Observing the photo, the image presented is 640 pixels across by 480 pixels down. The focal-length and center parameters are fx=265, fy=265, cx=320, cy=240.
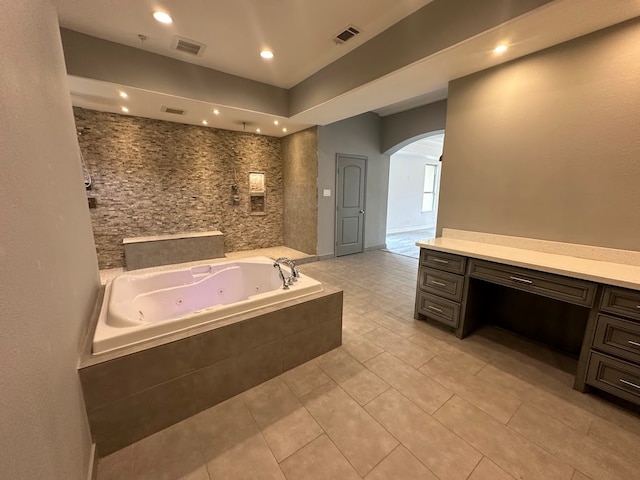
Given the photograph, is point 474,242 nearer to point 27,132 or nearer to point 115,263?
point 27,132

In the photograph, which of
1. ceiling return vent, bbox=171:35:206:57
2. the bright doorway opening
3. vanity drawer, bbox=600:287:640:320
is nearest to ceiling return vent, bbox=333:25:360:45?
ceiling return vent, bbox=171:35:206:57

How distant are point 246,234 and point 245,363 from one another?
412cm

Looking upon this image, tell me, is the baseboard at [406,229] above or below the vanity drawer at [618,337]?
below

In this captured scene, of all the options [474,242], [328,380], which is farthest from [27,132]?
[474,242]

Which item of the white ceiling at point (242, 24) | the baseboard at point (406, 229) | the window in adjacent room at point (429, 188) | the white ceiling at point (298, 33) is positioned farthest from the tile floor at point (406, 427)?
the window in adjacent room at point (429, 188)

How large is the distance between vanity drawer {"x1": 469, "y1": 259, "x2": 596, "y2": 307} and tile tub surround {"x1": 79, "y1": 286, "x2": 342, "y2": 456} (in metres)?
1.38

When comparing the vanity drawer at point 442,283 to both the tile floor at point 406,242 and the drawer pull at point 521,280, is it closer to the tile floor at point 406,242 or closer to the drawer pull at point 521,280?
the drawer pull at point 521,280

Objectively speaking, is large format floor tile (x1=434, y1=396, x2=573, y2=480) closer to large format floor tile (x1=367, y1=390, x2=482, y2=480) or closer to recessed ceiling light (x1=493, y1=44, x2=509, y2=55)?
large format floor tile (x1=367, y1=390, x2=482, y2=480)

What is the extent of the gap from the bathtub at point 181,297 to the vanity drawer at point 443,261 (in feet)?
3.83

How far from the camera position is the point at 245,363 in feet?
6.12

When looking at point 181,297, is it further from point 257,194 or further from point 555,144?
point 555,144

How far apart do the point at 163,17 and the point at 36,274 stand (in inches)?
103

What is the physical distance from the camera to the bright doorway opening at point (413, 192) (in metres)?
7.81

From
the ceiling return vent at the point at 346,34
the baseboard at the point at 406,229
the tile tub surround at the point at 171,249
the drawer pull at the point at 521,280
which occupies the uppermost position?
the ceiling return vent at the point at 346,34
